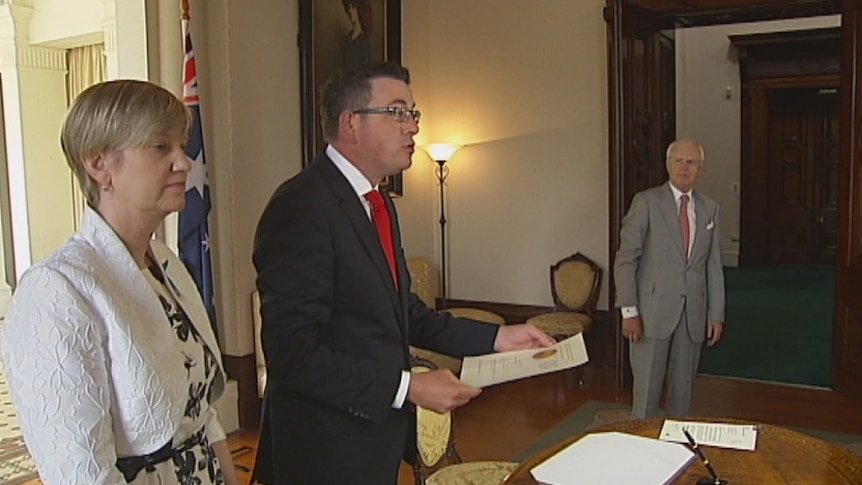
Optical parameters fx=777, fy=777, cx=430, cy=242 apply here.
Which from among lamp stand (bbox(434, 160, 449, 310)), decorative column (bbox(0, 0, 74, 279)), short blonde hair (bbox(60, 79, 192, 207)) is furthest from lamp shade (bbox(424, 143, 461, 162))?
short blonde hair (bbox(60, 79, 192, 207))

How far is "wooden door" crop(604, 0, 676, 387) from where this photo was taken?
17.9ft

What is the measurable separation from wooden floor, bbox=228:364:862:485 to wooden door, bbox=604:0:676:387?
1.42 feet

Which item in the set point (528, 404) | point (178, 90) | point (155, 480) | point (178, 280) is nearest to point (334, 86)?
point (178, 280)

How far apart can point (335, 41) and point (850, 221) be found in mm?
3736

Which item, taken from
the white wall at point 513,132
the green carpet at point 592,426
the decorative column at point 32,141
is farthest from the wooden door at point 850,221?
the decorative column at point 32,141

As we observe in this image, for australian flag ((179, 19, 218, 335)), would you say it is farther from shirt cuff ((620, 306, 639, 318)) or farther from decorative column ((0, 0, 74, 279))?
decorative column ((0, 0, 74, 279))

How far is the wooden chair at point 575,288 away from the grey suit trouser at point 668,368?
172 cm

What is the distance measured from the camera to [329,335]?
179 centimetres

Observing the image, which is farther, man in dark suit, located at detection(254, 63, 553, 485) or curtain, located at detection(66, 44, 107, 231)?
curtain, located at detection(66, 44, 107, 231)

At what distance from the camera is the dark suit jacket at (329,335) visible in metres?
1.68

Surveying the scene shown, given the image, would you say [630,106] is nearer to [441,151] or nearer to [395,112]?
[441,151]

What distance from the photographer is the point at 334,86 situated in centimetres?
191
